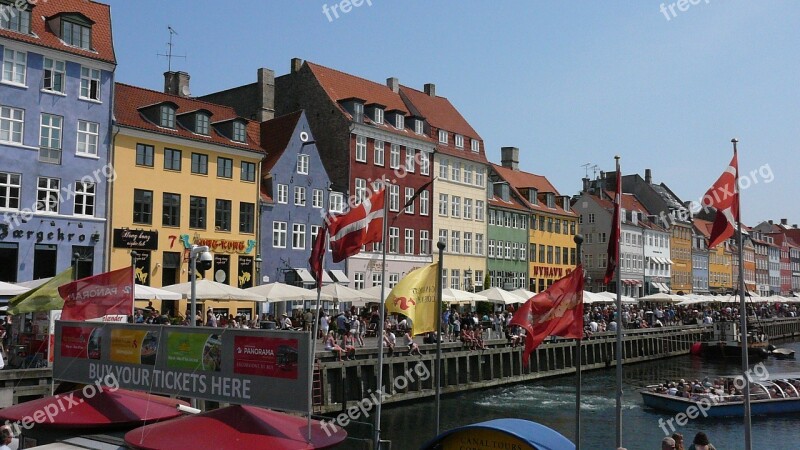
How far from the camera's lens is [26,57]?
3356cm

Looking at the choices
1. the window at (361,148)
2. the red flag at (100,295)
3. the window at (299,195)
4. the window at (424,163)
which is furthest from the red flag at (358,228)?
the window at (424,163)

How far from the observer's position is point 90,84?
36.1 metres

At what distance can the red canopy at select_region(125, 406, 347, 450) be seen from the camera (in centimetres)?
816

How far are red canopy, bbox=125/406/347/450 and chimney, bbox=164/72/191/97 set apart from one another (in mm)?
39772

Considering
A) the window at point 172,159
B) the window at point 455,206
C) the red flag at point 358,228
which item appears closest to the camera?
the red flag at point 358,228

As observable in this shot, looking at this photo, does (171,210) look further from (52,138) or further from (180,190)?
(52,138)

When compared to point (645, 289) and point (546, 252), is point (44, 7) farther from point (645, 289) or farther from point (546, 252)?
point (645, 289)

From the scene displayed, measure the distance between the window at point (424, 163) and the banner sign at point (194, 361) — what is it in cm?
4480

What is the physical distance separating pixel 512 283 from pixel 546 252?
7.48 metres

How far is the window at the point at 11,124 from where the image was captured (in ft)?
108

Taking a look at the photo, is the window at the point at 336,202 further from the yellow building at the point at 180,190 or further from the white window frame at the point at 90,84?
the white window frame at the point at 90,84

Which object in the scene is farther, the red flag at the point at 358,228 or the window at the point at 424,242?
the window at the point at 424,242

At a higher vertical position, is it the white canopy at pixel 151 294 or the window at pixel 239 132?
the window at pixel 239 132

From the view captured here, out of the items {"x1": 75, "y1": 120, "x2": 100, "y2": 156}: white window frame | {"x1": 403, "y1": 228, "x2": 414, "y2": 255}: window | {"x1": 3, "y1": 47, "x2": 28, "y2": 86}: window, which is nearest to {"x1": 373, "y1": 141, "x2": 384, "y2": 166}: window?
{"x1": 403, "y1": 228, "x2": 414, "y2": 255}: window
